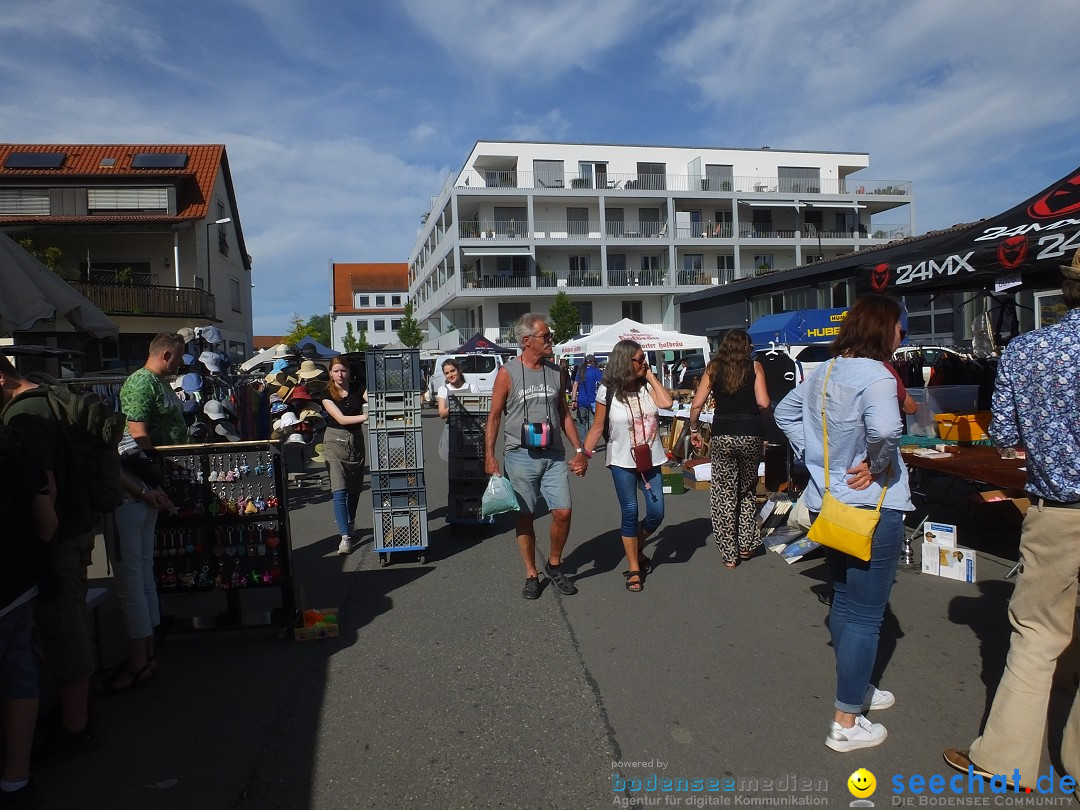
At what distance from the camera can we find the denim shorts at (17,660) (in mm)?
2885

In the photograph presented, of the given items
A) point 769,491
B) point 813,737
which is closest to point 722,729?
point 813,737

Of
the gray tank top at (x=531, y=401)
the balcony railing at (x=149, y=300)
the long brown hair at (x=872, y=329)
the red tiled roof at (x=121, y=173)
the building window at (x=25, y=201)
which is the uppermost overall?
the red tiled roof at (x=121, y=173)

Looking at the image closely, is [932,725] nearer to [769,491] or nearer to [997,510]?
[997,510]

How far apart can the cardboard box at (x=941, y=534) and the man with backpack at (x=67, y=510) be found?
542 centimetres

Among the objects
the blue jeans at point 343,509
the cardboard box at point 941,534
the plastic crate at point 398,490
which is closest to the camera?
the cardboard box at point 941,534

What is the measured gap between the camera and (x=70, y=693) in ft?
10.8

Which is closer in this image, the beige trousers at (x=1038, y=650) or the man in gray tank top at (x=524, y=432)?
the beige trousers at (x=1038, y=650)

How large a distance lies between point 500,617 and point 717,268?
150ft

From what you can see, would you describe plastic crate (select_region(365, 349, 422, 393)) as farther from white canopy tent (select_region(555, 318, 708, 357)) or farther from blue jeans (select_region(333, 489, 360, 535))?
white canopy tent (select_region(555, 318, 708, 357))

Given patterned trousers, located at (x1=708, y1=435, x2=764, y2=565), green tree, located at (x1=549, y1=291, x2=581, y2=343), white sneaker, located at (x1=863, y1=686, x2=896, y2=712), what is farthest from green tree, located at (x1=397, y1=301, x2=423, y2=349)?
white sneaker, located at (x1=863, y1=686, x2=896, y2=712)

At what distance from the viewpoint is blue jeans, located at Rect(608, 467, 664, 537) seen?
5.25m

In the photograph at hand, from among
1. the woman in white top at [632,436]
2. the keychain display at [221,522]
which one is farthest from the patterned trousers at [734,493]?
the keychain display at [221,522]

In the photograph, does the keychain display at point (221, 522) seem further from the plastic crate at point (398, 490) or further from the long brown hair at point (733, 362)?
the long brown hair at point (733, 362)

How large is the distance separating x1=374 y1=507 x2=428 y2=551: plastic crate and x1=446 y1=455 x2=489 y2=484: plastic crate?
3.21 ft
